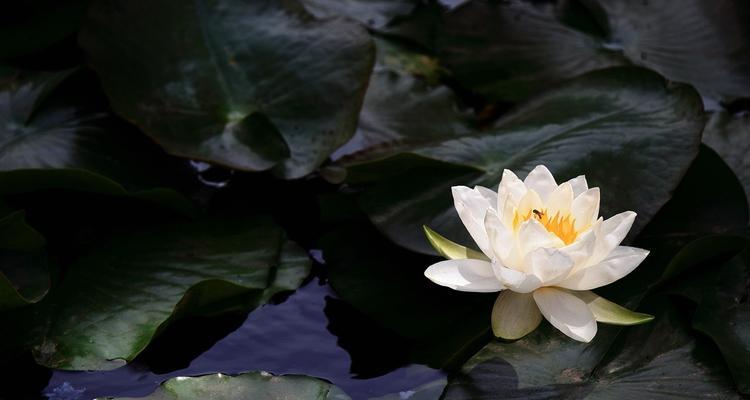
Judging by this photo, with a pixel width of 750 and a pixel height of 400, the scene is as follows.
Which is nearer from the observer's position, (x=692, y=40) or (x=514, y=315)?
(x=514, y=315)

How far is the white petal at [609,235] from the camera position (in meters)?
1.37

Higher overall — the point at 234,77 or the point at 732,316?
the point at 234,77

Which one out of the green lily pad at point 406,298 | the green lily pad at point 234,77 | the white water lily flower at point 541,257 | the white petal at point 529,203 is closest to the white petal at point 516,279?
the white water lily flower at point 541,257

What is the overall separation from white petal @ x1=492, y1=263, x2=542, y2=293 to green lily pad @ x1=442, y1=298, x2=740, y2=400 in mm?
155

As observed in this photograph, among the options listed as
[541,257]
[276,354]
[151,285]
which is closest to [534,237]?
[541,257]

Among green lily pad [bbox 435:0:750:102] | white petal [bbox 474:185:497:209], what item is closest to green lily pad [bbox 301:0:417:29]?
green lily pad [bbox 435:0:750:102]

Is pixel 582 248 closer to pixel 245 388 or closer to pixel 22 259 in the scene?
pixel 245 388

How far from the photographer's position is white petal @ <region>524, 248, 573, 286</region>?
4.31 feet

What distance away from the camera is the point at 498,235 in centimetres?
134

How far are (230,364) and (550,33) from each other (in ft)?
4.12

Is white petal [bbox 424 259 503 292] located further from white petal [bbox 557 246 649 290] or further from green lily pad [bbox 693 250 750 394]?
green lily pad [bbox 693 250 750 394]

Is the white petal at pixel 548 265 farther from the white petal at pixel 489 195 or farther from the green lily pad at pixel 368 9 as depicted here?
the green lily pad at pixel 368 9

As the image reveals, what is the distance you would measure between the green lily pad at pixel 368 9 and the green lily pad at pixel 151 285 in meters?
0.86

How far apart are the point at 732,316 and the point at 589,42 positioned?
102cm
